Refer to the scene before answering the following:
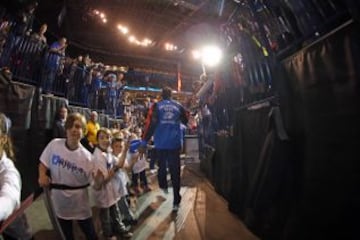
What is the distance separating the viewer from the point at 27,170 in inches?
225

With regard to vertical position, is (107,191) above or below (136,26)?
below

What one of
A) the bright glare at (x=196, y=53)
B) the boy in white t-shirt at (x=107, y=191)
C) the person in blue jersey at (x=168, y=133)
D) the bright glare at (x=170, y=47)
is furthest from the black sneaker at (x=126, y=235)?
the bright glare at (x=196, y=53)

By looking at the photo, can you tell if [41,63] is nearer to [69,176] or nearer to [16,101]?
[16,101]

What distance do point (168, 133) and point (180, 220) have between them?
1514 millimetres

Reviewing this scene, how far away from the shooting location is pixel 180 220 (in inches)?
176

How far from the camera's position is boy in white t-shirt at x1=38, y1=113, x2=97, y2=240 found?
2.93 meters

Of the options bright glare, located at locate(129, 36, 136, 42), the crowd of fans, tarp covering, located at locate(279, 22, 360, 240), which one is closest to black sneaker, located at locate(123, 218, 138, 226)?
tarp covering, located at locate(279, 22, 360, 240)

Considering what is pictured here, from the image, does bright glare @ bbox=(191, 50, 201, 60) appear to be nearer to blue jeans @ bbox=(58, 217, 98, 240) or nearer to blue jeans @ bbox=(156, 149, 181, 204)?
blue jeans @ bbox=(156, 149, 181, 204)

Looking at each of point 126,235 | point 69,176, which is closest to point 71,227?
point 69,176

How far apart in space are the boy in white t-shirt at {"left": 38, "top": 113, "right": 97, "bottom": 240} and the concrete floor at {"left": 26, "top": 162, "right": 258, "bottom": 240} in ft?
3.40

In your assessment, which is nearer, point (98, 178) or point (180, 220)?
point (98, 178)

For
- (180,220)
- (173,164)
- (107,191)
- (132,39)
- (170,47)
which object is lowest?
(180,220)

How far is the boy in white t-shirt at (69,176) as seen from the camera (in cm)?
293

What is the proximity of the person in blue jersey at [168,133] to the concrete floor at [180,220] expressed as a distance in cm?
44
